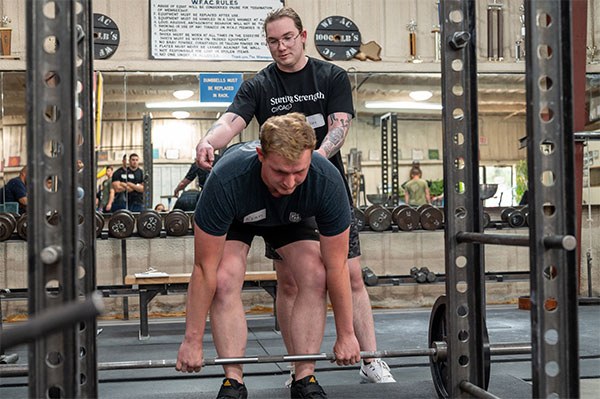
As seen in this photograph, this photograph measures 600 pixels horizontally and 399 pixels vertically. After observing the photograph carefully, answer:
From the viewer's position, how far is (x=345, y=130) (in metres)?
2.55

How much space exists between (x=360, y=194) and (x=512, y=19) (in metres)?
2.22

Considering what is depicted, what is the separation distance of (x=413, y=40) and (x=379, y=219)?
5.88 ft

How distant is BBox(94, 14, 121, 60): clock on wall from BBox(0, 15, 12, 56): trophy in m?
0.71

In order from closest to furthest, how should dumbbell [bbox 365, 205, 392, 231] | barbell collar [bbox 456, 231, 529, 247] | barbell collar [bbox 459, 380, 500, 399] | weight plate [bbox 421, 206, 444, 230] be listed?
barbell collar [bbox 456, 231, 529, 247], barbell collar [bbox 459, 380, 500, 399], dumbbell [bbox 365, 205, 392, 231], weight plate [bbox 421, 206, 444, 230]

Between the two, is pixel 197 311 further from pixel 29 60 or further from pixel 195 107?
→ pixel 195 107

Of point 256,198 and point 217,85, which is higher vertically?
point 217,85

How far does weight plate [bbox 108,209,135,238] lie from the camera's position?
568cm

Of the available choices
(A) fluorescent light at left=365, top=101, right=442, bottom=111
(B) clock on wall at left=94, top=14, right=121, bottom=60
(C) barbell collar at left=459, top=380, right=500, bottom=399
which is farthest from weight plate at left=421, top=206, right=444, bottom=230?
(C) barbell collar at left=459, top=380, right=500, bottom=399

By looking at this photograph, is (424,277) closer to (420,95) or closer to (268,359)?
(420,95)

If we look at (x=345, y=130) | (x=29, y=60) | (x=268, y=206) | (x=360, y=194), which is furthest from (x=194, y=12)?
(x=29, y=60)

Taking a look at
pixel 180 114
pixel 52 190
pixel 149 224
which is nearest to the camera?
pixel 52 190

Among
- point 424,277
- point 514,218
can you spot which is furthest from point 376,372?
point 514,218

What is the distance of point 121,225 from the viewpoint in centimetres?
571

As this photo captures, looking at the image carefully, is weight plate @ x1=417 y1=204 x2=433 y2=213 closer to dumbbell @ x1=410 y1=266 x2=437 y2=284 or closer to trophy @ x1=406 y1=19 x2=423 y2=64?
dumbbell @ x1=410 y1=266 x2=437 y2=284
